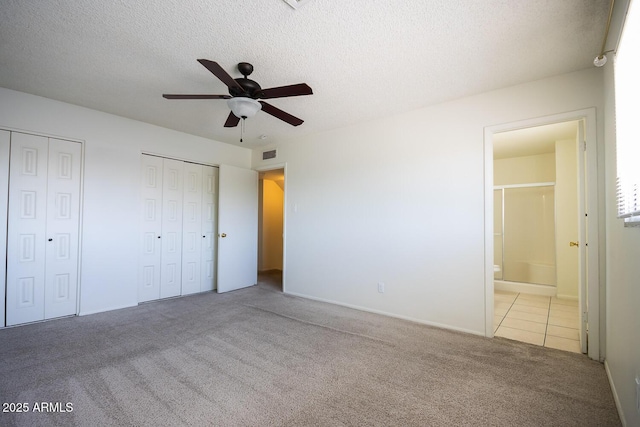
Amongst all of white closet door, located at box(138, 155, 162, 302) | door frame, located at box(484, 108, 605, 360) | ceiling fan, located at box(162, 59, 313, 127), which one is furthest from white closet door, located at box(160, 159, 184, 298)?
door frame, located at box(484, 108, 605, 360)

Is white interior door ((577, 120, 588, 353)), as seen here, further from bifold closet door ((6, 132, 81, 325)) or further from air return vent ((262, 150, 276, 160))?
bifold closet door ((6, 132, 81, 325))

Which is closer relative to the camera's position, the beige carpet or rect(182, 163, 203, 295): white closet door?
the beige carpet

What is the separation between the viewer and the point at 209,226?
183 inches

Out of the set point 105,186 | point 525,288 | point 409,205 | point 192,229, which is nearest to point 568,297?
point 525,288

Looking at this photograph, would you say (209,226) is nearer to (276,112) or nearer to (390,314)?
(276,112)

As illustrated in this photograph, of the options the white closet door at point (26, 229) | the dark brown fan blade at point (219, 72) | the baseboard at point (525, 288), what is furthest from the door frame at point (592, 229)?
the white closet door at point (26, 229)

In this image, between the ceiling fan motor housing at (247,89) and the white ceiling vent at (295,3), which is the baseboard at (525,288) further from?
the white ceiling vent at (295,3)

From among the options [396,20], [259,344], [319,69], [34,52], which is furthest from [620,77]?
[34,52]

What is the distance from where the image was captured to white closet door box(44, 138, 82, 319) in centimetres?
315

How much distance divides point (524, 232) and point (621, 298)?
439cm

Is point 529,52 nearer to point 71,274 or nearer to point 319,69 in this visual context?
point 319,69

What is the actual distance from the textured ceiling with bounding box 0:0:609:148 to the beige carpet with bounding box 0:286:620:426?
2.49m

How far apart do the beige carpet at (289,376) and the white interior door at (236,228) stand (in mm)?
1505

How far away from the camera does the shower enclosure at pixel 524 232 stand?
5074 mm
